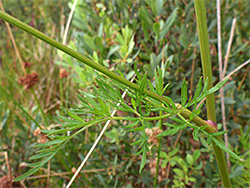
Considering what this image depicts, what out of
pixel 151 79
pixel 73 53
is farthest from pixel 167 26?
pixel 73 53

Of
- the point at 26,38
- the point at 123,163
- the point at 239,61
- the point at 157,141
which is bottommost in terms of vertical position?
the point at 123,163

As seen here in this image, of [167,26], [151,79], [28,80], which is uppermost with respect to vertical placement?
[167,26]

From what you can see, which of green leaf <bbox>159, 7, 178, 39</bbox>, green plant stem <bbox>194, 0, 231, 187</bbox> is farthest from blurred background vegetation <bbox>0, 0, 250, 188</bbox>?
green plant stem <bbox>194, 0, 231, 187</bbox>

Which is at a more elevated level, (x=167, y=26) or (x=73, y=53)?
(x=167, y=26)

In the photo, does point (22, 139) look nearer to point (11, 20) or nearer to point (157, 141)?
point (157, 141)

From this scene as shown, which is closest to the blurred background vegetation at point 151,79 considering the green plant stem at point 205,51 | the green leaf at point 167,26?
the green leaf at point 167,26

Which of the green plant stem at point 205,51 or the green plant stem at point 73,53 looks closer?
the green plant stem at point 73,53

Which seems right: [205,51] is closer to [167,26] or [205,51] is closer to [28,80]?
[167,26]

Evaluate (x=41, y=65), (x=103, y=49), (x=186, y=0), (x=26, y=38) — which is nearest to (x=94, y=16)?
(x=103, y=49)

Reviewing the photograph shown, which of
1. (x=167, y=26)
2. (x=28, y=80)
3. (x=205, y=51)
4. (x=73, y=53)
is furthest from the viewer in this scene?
(x=28, y=80)

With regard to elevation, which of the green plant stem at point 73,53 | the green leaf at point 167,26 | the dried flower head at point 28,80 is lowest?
the dried flower head at point 28,80

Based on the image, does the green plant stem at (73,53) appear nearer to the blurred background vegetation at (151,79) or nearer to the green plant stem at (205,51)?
the green plant stem at (205,51)
